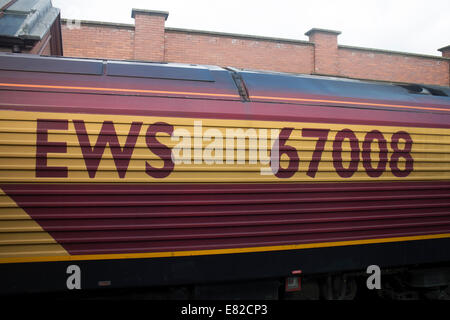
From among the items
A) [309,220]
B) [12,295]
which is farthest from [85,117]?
[309,220]

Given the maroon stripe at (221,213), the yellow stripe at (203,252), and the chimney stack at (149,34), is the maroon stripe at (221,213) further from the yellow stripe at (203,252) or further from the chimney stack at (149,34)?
the chimney stack at (149,34)

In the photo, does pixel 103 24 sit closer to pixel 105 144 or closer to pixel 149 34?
pixel 149 34

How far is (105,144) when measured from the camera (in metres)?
2.38

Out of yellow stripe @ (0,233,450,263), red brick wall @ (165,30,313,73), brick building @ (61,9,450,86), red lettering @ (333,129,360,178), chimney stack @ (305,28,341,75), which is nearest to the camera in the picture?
yellow stripe @ (0,233,450,263)

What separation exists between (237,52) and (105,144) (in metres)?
8.91

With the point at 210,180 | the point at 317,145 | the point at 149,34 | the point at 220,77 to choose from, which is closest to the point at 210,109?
the point at 220,77

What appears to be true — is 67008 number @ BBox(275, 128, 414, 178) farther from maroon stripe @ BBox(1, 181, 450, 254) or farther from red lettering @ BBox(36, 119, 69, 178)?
red lettering @ BBox(36, 119, 69, 178)

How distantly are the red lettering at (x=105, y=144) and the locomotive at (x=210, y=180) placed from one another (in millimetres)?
11

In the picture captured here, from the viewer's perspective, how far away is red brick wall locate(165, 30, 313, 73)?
10.1m

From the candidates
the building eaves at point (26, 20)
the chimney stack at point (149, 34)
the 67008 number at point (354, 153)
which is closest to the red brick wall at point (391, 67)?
the chimney stack at point (149, 34)

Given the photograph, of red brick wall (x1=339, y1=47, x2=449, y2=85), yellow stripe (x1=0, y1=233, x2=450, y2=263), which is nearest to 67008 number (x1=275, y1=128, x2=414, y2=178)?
yellow stripe (x1=0, y1=233, x2=450, y2=263)

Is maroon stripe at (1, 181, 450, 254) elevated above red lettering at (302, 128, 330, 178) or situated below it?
below

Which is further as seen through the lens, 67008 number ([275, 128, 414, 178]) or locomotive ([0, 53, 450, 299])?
67008 number ([275, 128, 414, 178])

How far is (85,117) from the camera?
2.36 meters
